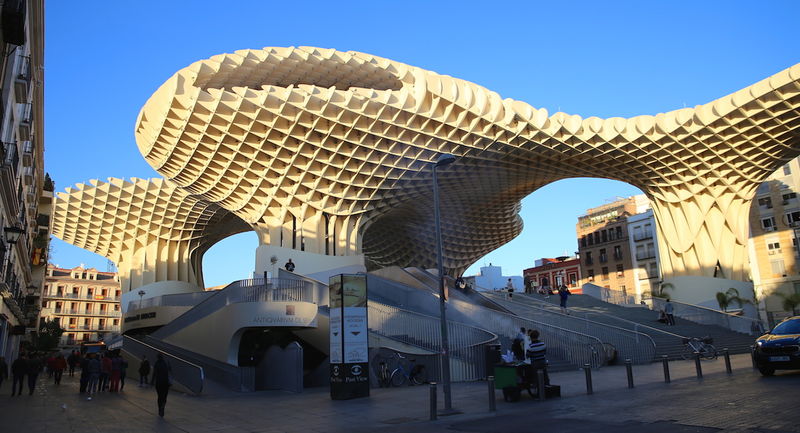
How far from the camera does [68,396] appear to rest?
18.0 meters

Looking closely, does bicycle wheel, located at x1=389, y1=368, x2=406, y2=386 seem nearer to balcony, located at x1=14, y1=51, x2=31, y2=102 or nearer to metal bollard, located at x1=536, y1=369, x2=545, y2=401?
metal bollard, located at x1=536, y1=369, x2=545, y2=401

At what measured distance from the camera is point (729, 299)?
34500 millimetres

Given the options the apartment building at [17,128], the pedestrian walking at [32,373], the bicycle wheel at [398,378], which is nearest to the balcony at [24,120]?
the apartment building at [17,128]

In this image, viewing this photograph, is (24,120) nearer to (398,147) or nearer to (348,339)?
(348,339)

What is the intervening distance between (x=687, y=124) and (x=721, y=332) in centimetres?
1314

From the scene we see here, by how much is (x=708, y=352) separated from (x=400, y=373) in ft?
40.7

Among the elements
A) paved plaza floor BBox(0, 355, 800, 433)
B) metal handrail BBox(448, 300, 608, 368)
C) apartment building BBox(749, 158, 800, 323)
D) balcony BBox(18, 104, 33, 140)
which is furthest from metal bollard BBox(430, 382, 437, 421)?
apartment building BBox(749, 158, 800, 323)

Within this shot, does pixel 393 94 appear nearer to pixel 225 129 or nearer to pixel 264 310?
pixel 225 129

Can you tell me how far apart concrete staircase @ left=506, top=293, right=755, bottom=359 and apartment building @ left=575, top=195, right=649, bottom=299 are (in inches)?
1326

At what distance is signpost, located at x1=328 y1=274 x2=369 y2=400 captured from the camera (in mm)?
14617

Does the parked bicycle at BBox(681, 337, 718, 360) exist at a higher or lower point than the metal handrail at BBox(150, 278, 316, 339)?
lower

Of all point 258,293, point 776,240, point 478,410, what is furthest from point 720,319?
point 776,240

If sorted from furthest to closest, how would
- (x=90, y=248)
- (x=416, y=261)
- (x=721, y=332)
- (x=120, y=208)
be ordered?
(x=416, y=261)
(x=90, y=248)
(x=120, y=208)
(x=721, y=332)

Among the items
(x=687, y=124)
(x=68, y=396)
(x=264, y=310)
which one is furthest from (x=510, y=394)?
(x=687, y=124)
